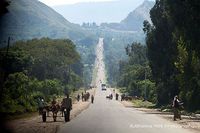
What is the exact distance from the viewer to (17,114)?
46125mm

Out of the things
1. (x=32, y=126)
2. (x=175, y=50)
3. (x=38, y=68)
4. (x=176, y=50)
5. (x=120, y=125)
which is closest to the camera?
(x=32, y=126)

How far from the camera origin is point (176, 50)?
68.1m

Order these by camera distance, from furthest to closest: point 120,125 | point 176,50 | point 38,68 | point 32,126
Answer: point 38,68
point 176,50
point 120,125
point 32,126

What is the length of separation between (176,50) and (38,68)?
207 feet

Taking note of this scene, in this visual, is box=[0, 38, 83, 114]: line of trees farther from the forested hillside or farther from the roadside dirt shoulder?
the forested hillside

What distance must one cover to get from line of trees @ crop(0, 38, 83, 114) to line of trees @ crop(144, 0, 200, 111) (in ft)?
51.1

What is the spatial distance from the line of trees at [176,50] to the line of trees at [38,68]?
15578 millimetres

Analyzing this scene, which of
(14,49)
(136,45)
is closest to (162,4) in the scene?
(14,49)

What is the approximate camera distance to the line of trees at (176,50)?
49594 millimetres

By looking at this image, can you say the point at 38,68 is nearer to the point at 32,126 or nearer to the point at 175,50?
the point at 175,50

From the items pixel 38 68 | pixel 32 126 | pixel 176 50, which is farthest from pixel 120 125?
pixel 38 68

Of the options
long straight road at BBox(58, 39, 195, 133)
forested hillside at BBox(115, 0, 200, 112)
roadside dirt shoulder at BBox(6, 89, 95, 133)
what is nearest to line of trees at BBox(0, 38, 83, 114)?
long straight road at BBox(58, 39, 195, 133)

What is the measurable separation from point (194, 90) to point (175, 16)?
30.5 feet

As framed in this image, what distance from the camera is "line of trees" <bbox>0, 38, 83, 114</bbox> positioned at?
5683cm
